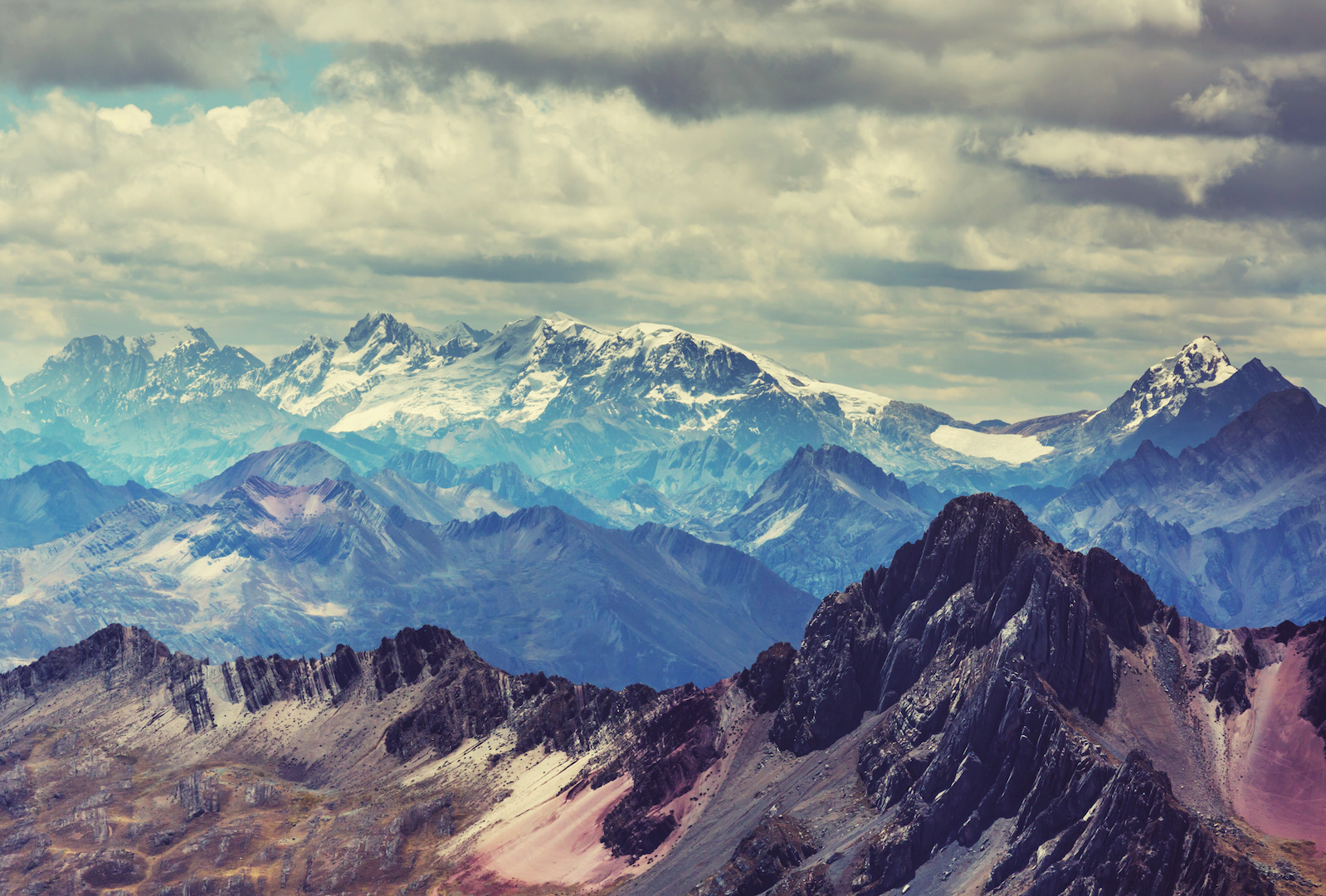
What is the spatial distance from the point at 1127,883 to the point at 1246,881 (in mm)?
16062

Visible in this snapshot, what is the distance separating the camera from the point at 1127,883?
199000mm

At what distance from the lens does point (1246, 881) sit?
641ft
